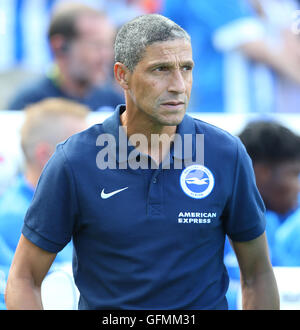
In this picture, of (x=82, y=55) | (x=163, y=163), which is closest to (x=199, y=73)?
(x=82, y=55)

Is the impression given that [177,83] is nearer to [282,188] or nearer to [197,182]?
[197,182]

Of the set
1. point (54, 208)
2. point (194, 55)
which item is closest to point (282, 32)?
point (194, 55)

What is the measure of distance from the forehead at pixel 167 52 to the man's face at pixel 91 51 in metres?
3.03

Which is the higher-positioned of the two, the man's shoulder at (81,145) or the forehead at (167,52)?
the forehead at (167,52)

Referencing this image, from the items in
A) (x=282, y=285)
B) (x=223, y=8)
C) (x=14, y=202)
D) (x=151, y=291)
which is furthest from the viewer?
(x=223, y=8)

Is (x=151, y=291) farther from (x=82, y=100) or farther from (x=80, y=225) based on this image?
(x=82, y=100)

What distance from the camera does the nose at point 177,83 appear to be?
90.2 inches

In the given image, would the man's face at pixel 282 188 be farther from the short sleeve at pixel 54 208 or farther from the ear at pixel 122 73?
the short sleeve at pixel 54 208

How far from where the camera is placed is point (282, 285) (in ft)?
12.3

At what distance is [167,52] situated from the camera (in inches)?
90.2

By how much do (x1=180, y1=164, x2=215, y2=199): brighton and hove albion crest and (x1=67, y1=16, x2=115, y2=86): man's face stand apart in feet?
9.98

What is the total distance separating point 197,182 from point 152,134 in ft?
0.83

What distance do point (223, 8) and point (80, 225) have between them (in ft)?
11.0

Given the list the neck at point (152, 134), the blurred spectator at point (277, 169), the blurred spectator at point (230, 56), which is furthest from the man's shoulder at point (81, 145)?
the blurred spectator at point (230, 56)
